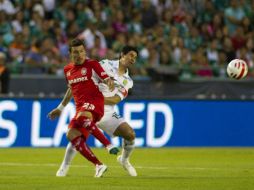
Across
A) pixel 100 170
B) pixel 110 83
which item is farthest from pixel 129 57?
pixel 100 170

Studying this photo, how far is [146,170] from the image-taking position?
15594 mm

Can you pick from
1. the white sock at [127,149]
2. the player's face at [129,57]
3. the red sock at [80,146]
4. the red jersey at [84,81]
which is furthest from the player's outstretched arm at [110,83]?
the white sock at [127,149]

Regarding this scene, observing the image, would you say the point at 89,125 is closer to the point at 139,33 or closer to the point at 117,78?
the point at 117,78

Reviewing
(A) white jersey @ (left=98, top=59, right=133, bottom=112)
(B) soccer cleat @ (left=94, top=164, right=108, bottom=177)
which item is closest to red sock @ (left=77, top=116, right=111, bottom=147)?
(B) soccer cleat @ (left=94, top=164, right=108, bottom=177)

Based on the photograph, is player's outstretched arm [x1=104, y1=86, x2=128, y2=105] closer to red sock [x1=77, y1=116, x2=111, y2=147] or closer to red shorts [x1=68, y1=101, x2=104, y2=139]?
red shorts [x1=68, y1=101, x2=104, y2=139]

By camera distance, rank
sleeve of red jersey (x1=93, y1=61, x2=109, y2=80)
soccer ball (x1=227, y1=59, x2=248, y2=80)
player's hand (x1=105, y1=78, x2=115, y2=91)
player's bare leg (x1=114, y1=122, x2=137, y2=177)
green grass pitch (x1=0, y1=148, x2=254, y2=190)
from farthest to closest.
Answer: soccer ball (x1=227, y1=59, x2=248, y2=80), player's bare leg (x1=114, y1=122, x2=137, y2=177), sleeve of red jersey (x1=93, y1=61, x2=109, y2=80), player's hand (x1=105, y1=78, x2=115, y2=91), green grass pitch (x1=0, y1=148, x2=254, y2=190)

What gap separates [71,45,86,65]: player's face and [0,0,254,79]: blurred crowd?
8.61 meters

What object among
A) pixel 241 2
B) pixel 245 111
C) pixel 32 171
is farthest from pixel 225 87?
pixel 32 171

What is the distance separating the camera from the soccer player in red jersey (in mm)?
13570

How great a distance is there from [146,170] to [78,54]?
2824 millimetres

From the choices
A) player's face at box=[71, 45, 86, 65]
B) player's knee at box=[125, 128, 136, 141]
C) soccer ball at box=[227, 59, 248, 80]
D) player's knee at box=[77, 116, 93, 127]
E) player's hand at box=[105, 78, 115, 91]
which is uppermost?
player's face at box=[71, 45, 86, 65]

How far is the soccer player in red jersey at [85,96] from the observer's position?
13570 millimetres

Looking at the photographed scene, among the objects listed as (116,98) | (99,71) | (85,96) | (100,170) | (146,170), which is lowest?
(146,170)

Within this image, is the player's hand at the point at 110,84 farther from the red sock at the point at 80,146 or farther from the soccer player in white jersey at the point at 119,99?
the soccer player in white jersey at the point at 119,99
